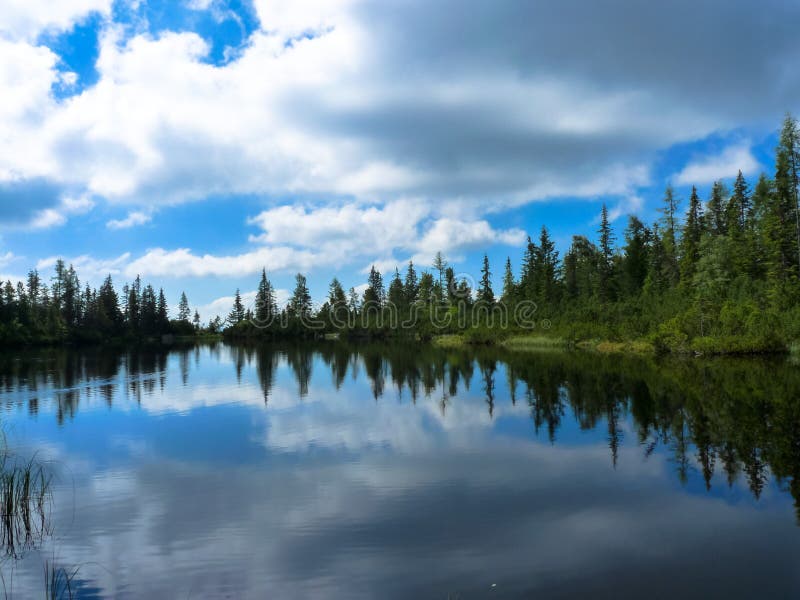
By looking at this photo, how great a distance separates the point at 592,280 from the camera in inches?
2736

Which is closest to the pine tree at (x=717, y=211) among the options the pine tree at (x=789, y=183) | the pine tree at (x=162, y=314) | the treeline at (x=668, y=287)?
the treeline at (x=668, y=287)

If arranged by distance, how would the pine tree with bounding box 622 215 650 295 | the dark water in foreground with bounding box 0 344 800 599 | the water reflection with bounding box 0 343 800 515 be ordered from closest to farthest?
1. the dark water in foreground with bounding box 0 344 800 599
2. the water reflection with bounding box 0 343 800 515
3. the pine tree with bounding box 622 215 650 295

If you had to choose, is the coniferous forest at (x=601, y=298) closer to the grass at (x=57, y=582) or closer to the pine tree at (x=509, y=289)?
the pine tree at (x=509, y=289)

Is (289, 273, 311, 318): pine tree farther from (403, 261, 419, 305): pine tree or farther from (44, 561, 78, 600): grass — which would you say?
(44, 561, 78, 600): grass

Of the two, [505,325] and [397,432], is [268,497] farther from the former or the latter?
[505,325]

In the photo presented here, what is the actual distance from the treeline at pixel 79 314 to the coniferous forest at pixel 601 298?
264 millimetres

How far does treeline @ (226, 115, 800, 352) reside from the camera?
41.3 metres

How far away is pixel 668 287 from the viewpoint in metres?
60.8

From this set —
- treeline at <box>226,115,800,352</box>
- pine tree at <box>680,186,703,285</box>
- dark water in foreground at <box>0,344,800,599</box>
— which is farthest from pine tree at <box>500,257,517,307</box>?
dark water in foreground at <box>0,344,800,599</box>

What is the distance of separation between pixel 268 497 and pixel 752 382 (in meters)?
23.8

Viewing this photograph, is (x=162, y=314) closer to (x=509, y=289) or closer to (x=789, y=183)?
(x=509, y=289)

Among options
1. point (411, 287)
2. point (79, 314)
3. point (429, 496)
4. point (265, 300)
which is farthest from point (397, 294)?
point (429, 496)

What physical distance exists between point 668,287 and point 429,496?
58617mm

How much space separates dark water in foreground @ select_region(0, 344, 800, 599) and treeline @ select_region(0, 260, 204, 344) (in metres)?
73.9
